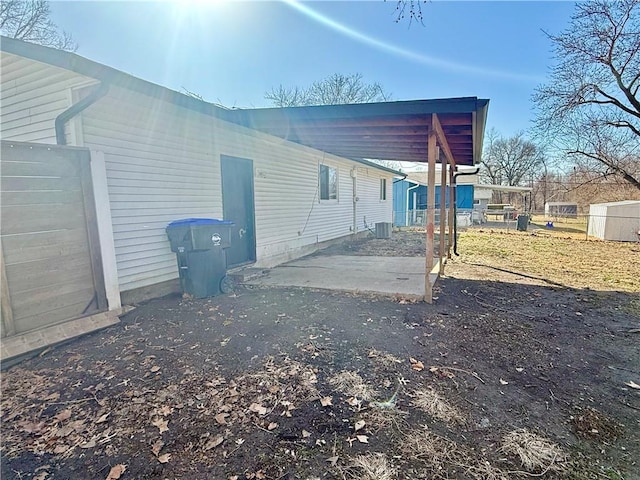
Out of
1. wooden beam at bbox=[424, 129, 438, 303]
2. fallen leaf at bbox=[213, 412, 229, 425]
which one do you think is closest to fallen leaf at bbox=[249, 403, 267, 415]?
fallen leaf at bbox=[213, 412, 229, 425]

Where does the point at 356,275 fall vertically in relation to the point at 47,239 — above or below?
below

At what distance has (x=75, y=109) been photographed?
12.9 feet

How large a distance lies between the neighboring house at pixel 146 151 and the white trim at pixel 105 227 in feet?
0.06

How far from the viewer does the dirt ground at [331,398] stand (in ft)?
6.46

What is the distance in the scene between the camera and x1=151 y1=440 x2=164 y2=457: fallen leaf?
2041 mm

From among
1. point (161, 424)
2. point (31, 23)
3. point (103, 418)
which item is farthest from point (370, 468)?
point (31, 23)

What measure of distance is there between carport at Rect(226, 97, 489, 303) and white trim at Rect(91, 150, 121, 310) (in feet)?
6.77

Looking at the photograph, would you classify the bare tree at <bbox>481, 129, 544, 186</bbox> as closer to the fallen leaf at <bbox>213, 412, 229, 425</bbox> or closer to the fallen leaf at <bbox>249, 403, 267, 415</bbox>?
the fallen leaf at <bbox>249, 403, 267, 415</bbox>

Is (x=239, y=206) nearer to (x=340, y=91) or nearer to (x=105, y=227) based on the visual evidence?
(x=105, y=227)

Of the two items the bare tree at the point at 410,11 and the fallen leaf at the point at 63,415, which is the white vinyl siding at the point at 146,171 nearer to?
the fallen leaf at the point at 63,415

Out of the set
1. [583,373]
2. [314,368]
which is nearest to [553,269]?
[583,373]

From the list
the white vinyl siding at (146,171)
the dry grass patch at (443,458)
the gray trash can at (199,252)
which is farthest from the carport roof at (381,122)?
the dry grass patch at (443,458)

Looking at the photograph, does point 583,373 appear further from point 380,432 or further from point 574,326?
point 380,432

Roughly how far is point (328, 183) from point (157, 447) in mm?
9101
